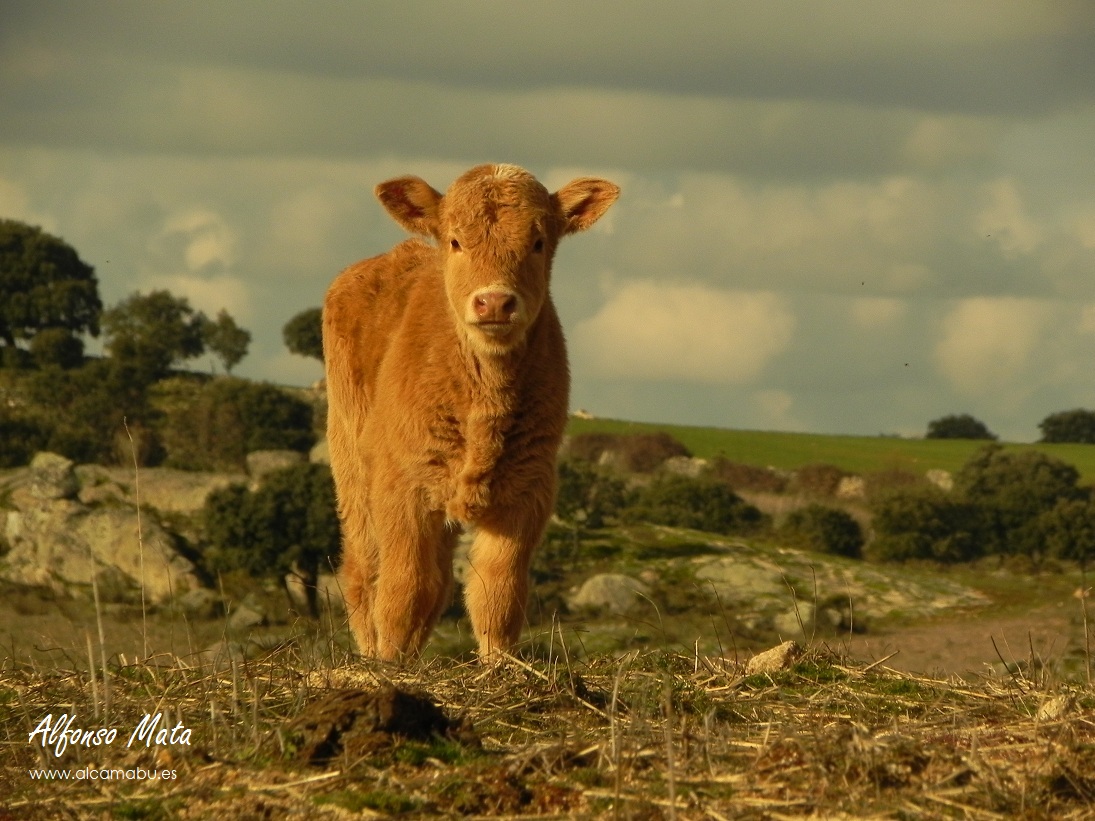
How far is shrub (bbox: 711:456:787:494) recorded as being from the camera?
5859cm

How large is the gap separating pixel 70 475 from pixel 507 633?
31.7 meters

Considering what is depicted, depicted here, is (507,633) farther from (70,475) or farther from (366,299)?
(70,475)

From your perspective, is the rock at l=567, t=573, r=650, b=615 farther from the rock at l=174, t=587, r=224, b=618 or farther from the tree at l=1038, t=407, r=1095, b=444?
the tree at l=1038, t=407, r=1095, b=444

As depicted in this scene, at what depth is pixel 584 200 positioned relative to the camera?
412 inches

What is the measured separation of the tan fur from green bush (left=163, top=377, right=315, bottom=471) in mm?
40833

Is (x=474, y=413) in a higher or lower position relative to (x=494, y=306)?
lower

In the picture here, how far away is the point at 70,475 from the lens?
1535 inches

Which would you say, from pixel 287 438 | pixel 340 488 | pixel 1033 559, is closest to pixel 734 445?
pixel 287 438

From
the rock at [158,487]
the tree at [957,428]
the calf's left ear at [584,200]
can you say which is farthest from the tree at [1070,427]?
the calf's left ear at [584,200]

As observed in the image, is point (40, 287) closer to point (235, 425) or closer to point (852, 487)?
point (235, 425)

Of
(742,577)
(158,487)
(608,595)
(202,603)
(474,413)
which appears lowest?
(202,603)

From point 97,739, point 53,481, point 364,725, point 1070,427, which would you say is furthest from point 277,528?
point 1070,427

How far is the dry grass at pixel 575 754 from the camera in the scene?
5.39m

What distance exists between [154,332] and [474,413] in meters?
65.5
